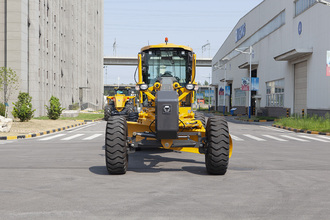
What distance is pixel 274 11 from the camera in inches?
1955

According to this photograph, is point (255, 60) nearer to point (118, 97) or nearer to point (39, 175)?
point (118, 97)

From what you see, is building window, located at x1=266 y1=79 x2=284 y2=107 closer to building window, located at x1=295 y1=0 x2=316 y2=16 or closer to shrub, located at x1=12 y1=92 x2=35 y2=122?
building window, located at x1=295 y1=0 x2=316 y2=16

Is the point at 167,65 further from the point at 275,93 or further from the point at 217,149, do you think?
the point at 275,93

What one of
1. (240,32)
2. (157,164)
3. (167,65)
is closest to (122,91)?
(167,65)

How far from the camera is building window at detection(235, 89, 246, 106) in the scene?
67.8 meters

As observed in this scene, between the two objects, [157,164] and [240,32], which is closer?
[157,164]

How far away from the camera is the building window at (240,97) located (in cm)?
6779

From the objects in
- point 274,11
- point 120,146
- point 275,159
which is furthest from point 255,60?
point 120,146

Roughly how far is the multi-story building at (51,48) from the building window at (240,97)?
26.4m

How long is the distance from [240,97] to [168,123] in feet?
205

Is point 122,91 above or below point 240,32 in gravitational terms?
below

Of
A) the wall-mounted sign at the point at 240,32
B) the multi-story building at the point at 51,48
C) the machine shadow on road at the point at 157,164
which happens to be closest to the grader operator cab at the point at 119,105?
the multi-story building at the point at 51,48

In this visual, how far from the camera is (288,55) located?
38500 millimetres

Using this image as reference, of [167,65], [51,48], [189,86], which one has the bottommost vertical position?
[189,86]
